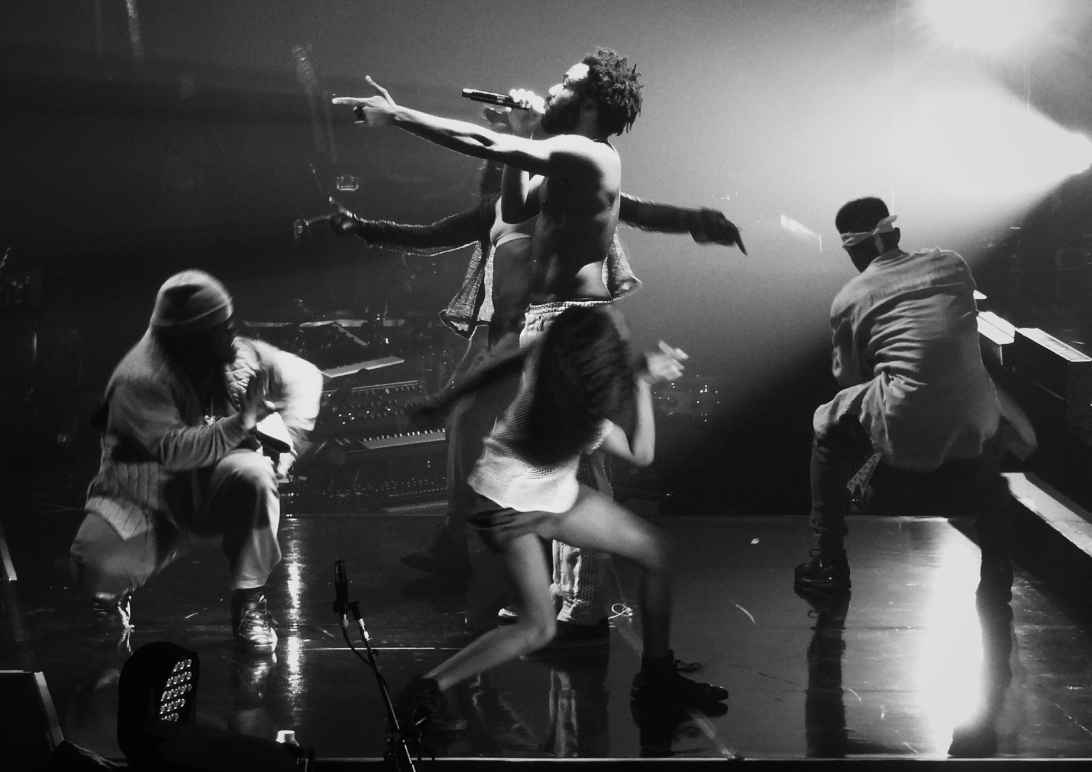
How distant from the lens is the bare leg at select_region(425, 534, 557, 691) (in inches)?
131

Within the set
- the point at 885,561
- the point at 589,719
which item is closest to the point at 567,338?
the point at 589,719

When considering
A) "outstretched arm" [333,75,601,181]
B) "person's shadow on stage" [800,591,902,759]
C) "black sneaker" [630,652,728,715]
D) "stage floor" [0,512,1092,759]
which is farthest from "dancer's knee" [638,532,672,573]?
"outstretched arm" [333,75,601,181]

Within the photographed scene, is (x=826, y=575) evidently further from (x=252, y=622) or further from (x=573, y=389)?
(x=252, y=622)

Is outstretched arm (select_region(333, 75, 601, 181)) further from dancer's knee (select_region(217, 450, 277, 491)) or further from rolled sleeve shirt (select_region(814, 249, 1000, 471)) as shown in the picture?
rolled sleeve shirt (select_region(814, 249, 1000, 471))

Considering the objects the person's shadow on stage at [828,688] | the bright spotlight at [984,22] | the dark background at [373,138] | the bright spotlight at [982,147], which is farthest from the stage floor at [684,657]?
the bright spotlight at [984,22]

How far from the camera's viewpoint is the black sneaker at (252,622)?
13.8 feet

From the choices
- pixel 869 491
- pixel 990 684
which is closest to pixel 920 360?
pixel 869 491

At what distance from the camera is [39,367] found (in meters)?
6.49

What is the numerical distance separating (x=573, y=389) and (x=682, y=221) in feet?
3.41

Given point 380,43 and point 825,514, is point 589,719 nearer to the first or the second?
point 825,514

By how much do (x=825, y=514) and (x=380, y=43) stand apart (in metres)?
2.91

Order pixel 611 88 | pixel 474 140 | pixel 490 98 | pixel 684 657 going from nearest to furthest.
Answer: pixel 474 140
pixel 611 88
pixel 684 657
pixel 490 98

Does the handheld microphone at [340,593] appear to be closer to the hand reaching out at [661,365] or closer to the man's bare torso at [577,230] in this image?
the hand reaching out at [661,365]

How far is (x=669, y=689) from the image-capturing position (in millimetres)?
3615
